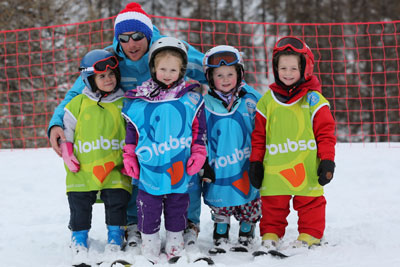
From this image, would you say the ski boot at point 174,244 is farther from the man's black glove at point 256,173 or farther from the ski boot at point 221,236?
the man's black glove at point 256,173

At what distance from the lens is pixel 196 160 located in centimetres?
257

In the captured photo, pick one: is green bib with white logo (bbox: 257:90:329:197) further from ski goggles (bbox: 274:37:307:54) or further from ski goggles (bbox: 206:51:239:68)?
ski goggles (bbox: 206:51:239:68)

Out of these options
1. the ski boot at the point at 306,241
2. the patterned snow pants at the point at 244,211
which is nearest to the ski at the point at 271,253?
the ski boot at the point at 306,241

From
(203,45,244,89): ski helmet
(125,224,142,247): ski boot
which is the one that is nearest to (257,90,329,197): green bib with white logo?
(203,45,244,89): ski helmet

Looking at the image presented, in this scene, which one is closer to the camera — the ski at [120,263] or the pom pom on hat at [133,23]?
the ski at [120,263]

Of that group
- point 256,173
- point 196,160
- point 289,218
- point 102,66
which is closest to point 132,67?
point 102,66

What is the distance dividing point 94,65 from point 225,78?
91 centimetres

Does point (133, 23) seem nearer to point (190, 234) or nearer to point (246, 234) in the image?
point (190, 234)

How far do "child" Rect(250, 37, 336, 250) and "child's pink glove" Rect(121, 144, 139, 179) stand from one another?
77cm

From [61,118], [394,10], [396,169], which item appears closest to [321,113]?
[61,118]

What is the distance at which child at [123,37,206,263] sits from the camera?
254 centimetres

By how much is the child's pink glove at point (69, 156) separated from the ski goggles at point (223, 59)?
1.13m

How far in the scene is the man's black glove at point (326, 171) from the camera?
8.21ft

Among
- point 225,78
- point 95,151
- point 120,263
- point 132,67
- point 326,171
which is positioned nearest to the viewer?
point 120,263
